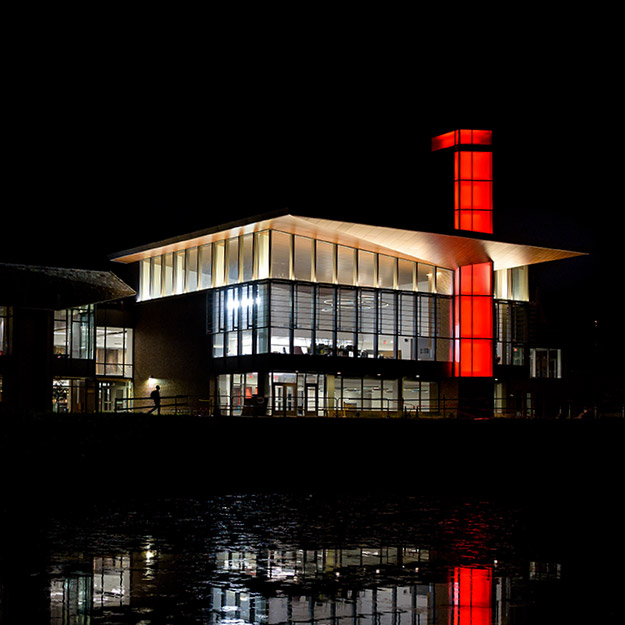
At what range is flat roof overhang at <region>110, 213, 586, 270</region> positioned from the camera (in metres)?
40.6

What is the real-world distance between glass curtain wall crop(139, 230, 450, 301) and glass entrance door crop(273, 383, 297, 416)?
15.8 ft

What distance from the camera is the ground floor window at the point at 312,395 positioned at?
136 ft

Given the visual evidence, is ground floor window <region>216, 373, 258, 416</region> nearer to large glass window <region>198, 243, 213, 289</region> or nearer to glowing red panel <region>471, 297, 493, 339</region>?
large glass window <region>198, 243, 213, 289</region>

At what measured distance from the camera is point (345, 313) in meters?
43.0

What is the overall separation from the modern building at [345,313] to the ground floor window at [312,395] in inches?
2.6

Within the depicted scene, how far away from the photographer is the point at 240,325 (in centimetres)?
4200

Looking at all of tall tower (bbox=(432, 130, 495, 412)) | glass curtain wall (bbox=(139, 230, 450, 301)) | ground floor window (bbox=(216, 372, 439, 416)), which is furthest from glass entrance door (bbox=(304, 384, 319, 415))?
tall tower (bbox=(432, 130, 495, 412))

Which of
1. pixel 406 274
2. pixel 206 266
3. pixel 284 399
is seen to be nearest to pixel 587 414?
pixel 406 274

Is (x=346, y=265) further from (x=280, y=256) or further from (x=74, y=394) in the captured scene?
(x=74, y=394)

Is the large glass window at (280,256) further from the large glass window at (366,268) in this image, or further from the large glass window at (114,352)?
the large glass window at (114,352)

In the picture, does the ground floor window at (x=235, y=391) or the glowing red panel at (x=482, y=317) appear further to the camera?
the glowing red panel at (x=482, y=317)

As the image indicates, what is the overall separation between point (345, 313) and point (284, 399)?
4.90 meters

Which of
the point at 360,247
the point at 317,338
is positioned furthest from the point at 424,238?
the point at 317,338

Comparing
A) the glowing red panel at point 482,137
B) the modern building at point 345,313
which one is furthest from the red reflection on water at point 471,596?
the glowing red panel at point 482,137
